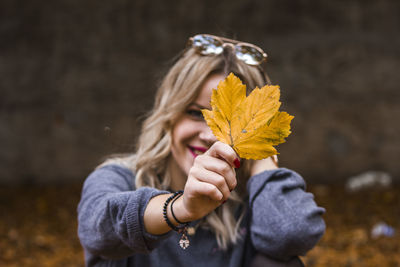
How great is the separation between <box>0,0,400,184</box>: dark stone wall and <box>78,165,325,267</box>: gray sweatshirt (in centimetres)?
303

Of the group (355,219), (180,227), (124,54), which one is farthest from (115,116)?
(180,227)

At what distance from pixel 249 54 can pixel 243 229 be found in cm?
80

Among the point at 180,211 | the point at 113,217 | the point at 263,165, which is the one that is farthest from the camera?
the point at 263,165

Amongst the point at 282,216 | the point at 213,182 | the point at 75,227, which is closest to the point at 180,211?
the point at 213,182

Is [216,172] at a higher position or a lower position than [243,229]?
higher

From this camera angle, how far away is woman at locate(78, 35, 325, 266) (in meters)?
1.40

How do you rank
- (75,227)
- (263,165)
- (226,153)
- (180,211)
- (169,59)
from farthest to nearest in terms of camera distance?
(169,59) → (75,227) → (263,165) → (180,211) → (226,153)

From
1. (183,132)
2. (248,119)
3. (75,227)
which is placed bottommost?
(75,227)

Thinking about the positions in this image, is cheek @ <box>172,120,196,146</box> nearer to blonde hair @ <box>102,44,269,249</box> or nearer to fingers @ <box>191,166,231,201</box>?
blonde hair @ <box>102,44,269,249</box>

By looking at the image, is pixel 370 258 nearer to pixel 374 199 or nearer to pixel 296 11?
pixel 374 199

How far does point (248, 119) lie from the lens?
2.65ft

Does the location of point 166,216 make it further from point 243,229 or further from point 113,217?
point 243,229

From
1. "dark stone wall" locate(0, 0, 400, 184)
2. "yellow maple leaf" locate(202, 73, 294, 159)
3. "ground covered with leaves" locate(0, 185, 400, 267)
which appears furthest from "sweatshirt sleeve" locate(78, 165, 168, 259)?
"dark stone wall" locate(0, 0, 400, 184)

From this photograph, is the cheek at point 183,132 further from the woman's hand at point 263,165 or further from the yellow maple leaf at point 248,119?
the yellow maple leaf at point 248,119
